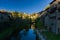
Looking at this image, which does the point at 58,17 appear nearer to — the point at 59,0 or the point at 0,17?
the point at 59,0

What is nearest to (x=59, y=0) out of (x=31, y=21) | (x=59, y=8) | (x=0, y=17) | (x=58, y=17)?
(x=59, y=8)

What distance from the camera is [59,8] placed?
2870 centimetres

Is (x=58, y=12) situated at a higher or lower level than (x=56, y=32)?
higher

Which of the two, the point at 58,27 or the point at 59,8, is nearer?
the point at 58,27

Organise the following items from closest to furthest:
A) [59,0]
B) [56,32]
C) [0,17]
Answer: [56,32] → [59,0] → [0,17]

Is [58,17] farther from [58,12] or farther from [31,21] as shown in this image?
[31,21]

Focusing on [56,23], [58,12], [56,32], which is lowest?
[56,32]

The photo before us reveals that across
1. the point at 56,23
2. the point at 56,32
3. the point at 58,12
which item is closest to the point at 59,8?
the point at 58,12

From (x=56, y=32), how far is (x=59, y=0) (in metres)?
9.28

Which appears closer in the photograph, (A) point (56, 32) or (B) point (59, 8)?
(A) point (56, 32)

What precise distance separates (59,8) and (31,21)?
4838 cm

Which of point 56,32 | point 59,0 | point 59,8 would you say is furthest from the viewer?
point 59,0

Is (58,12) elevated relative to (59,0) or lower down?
lower down

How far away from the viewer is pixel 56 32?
26688 mm
